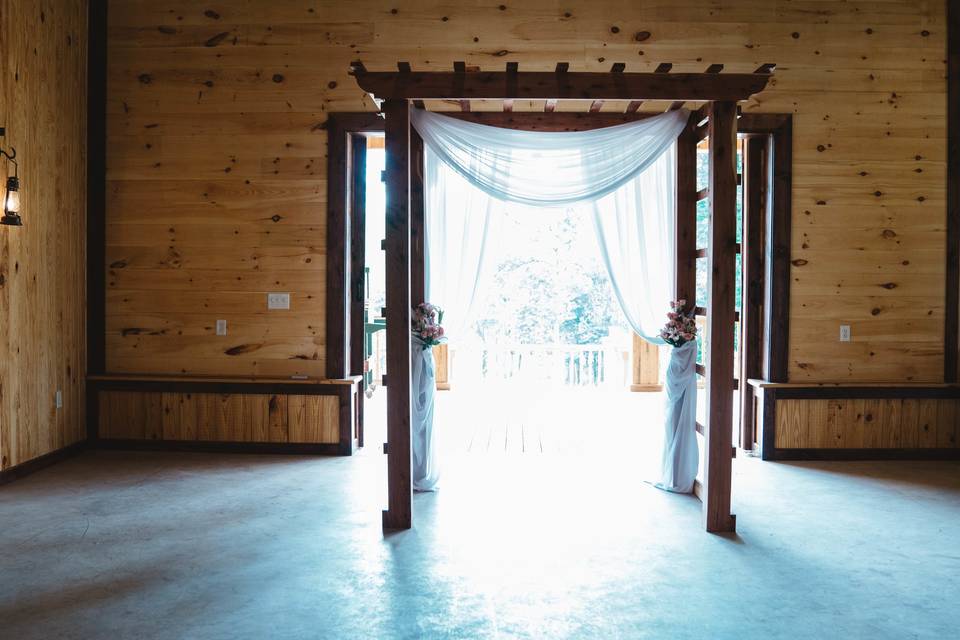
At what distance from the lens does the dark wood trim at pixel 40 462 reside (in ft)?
14.2

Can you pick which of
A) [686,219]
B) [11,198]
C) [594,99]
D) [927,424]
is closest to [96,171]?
[11,198]

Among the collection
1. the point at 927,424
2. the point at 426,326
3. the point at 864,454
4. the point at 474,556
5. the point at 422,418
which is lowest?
the point at 474,556

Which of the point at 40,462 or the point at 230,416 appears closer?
the point at 40,462

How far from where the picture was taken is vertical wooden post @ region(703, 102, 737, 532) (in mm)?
3547

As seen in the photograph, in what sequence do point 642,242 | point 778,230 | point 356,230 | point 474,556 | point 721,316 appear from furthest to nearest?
1. point 356,230
2. point 778,230
3. point 642,242
4. point 721,316
5. point 474,556

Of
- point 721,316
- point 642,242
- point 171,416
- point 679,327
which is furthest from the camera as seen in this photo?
point 171,416

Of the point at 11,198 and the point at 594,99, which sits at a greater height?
the point at 594,99

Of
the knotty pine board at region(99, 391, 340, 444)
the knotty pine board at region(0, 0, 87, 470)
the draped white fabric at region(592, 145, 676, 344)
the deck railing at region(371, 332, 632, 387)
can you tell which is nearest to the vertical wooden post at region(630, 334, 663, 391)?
the deck railing at region(371, 332, 632, 387)

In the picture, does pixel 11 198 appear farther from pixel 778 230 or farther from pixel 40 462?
pixel 778 230

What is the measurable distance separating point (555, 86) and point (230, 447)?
351 centimetres

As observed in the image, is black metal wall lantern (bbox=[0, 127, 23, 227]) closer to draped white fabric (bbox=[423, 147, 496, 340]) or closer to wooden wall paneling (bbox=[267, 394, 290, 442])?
wooden wall paneling (bbox=[267, 394, 290, 442])

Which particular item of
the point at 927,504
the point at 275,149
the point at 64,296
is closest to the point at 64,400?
the point at 64,296

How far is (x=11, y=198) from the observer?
13.7 ft

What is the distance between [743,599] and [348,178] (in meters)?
3.83
